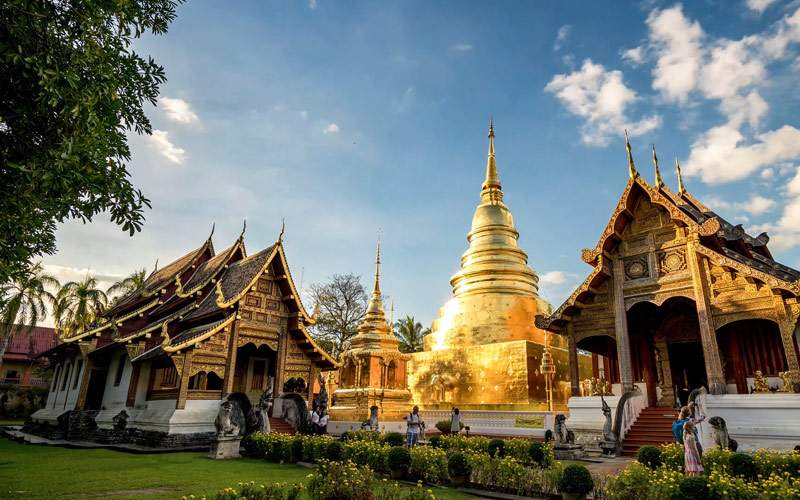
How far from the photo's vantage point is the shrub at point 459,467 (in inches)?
324

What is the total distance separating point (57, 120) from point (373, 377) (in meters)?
19.8

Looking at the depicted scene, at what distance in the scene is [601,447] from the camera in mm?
12547

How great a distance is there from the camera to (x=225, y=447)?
12.2 m

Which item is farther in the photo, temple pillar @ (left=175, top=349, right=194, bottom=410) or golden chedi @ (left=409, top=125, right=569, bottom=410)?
golden chedi @ (left=409, top=125, right=569, bottom=410)

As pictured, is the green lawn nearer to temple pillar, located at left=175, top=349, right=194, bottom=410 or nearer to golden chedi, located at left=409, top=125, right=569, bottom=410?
temple pillar, located at left=175, top=349, right=194, bottom=410

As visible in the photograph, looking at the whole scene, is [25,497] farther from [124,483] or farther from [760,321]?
[760,321]

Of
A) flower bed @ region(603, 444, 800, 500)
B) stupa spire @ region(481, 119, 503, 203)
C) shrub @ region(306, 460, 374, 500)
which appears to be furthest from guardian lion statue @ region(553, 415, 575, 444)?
stupa spire @ region(481, 119, 503, 203)

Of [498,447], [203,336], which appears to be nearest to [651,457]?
[498,447]

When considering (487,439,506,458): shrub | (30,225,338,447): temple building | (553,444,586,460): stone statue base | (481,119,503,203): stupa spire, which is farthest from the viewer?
(481,119,503,203): stupa spire

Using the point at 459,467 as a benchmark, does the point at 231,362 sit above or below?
above

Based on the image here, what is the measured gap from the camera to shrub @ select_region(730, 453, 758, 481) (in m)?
7.86

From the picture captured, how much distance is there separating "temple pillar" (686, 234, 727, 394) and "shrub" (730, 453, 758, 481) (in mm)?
4554

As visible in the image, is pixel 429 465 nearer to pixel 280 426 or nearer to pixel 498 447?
pixel 498 447

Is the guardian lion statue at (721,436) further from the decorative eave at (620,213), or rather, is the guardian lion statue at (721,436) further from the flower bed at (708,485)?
the decorative eave at (620,213)
